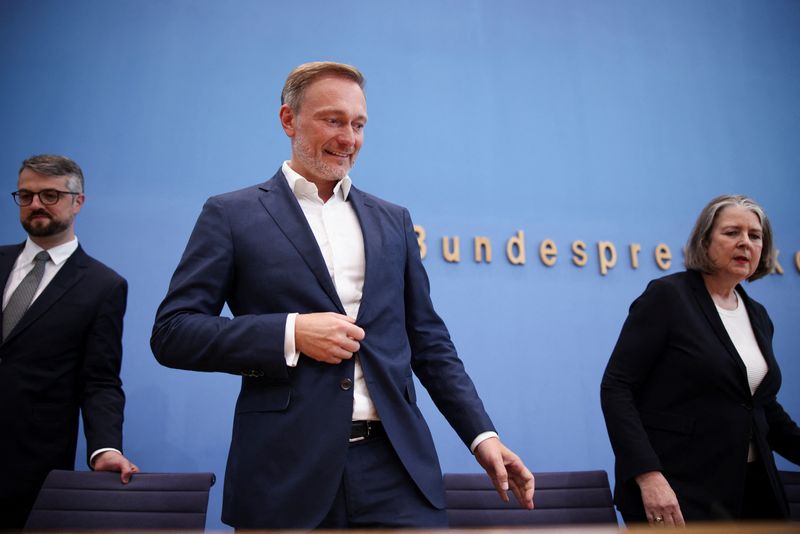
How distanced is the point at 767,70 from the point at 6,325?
3958 millimetres

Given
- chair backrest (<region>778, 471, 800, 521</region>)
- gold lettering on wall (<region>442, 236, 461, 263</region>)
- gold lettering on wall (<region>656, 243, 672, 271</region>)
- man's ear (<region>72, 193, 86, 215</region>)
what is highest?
man's ear (<region>72, 193, 86, 215</region>)

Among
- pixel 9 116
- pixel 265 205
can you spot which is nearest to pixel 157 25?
pixel 9 116

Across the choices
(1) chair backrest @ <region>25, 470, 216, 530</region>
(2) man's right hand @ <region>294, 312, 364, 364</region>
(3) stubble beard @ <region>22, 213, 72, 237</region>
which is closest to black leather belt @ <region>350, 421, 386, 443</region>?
(2) man's right hand @ <region>294, 312, 364, 364</region>

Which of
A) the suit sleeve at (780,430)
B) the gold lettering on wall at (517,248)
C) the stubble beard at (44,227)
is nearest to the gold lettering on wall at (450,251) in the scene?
the gold lettering on wall at (517,248)

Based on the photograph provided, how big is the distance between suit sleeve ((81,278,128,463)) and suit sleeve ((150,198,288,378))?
0.86 meters

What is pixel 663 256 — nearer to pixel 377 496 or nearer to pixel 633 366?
pixel 633 366

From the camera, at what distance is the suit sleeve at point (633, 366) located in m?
1.92

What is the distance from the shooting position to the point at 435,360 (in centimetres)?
151

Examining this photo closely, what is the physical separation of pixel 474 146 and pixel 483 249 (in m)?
0.52

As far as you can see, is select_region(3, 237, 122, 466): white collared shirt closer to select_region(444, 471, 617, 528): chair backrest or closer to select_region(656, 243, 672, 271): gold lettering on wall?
select_region(444, 471, 617, 528): chair backrest

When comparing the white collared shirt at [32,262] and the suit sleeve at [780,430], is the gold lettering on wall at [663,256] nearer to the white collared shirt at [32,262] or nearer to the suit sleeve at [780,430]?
the suit sleeve at [780,430]

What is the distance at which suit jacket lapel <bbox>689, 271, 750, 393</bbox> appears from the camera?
77.3 inches

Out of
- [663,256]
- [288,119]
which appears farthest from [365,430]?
[663,256]

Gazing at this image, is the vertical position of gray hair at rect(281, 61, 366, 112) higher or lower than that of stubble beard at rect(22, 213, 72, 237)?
higher
